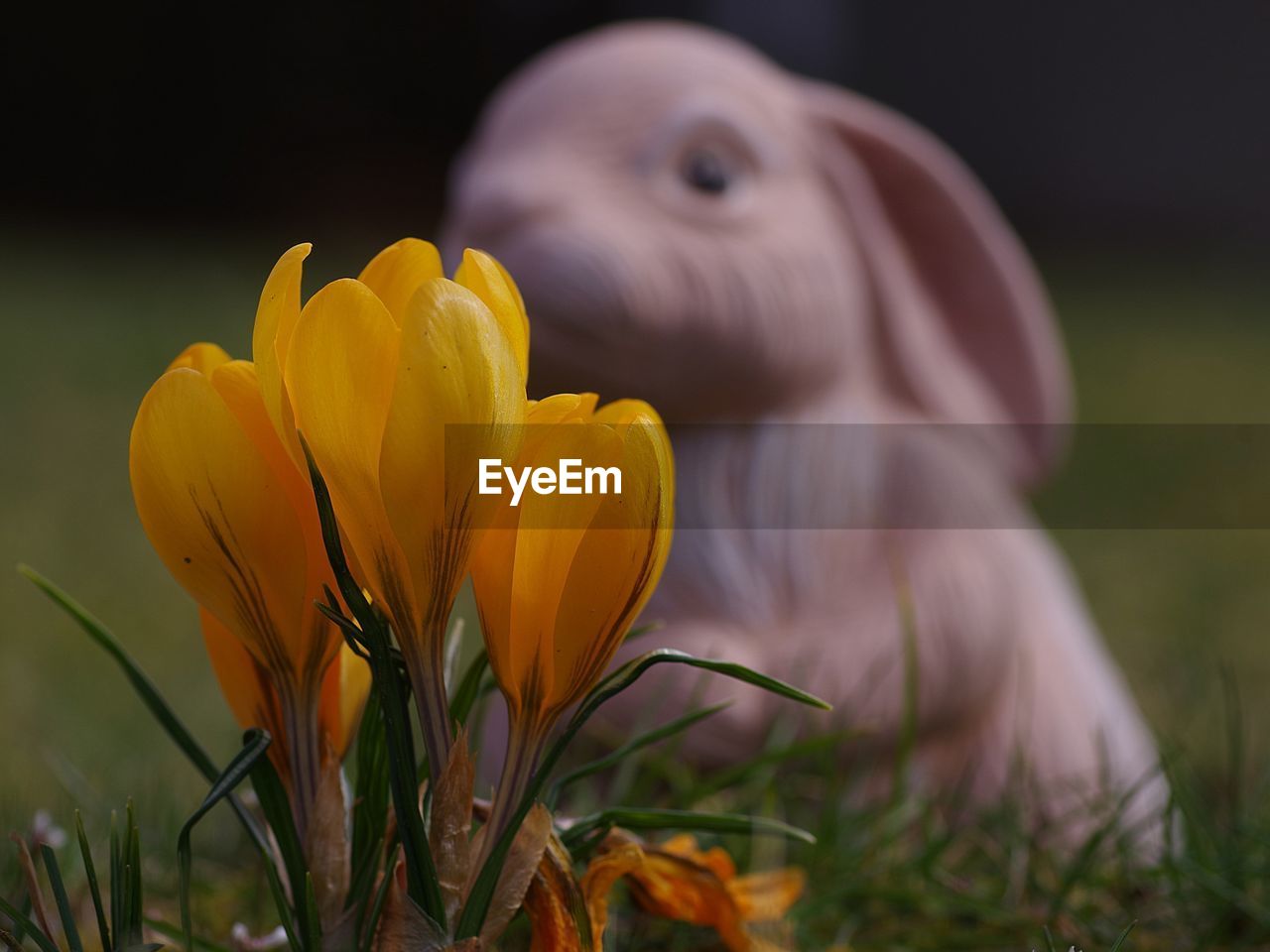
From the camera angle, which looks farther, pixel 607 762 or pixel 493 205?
pixel 493 205

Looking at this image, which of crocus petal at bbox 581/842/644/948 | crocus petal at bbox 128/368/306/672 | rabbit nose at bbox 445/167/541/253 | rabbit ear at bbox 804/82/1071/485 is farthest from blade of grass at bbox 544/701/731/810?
rabbit ear at bbox 804/82/1071/485

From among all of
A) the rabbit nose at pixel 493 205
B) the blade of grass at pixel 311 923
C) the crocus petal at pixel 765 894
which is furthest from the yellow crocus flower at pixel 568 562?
the rabbit nose at pixel 493 205

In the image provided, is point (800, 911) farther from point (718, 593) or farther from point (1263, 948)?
point (718, 593)

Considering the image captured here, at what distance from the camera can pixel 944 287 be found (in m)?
1.44

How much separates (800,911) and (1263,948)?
267 mm

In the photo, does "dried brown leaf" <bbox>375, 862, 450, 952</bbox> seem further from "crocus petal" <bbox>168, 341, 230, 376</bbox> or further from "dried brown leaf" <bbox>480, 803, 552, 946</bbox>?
"crocus petal" <bbox>168, 341, 230, 376</bbox>

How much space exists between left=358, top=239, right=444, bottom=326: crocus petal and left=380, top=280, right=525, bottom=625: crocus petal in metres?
0.07

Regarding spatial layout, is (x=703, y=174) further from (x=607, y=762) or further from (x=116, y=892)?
(x=116, y=892)

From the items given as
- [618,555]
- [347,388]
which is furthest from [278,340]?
[618,555]

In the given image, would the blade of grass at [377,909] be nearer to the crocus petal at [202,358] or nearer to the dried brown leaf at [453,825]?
the dried brown leaf at [453,825]

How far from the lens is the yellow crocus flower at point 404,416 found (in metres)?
0.47

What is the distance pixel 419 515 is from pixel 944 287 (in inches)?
41.3

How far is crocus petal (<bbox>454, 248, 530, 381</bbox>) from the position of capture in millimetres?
525

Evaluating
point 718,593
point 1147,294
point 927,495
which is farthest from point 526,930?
point 1147,294
